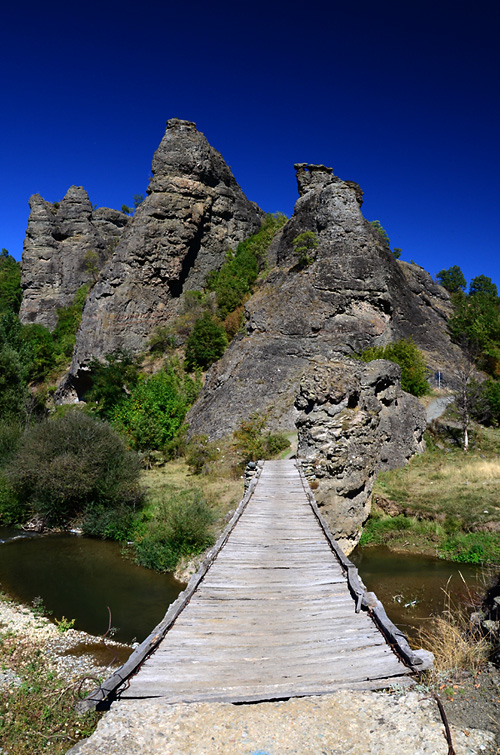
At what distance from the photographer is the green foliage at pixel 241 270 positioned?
3412 cm

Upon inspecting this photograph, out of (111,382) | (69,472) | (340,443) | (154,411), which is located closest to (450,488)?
(340,443)

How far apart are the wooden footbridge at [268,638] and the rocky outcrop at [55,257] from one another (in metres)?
41.9

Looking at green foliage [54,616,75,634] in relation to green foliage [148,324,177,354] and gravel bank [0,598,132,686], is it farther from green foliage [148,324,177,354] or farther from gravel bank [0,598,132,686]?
green foliage [148,324,177,354]

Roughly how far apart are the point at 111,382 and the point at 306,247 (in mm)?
16671

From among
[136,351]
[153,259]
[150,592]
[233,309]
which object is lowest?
[150,592]

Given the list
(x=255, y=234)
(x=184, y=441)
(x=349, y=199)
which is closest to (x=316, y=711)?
(x=184, y=441)

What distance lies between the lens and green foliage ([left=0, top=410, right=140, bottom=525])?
15.5 metres

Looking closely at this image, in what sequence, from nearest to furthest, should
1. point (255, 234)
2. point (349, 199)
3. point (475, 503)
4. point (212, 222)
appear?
point (475, 503) → point (349, 199) → point (212, 222) → point (255, 234)

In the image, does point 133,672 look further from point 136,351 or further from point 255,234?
point 255,234

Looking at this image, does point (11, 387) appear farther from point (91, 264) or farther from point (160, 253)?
point (91, 264)

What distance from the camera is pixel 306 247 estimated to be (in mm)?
30266

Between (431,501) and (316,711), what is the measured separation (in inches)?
556

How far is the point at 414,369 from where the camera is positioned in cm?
2622

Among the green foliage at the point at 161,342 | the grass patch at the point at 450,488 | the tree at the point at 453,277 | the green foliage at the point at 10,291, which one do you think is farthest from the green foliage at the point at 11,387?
the tree at the point at 453,277
